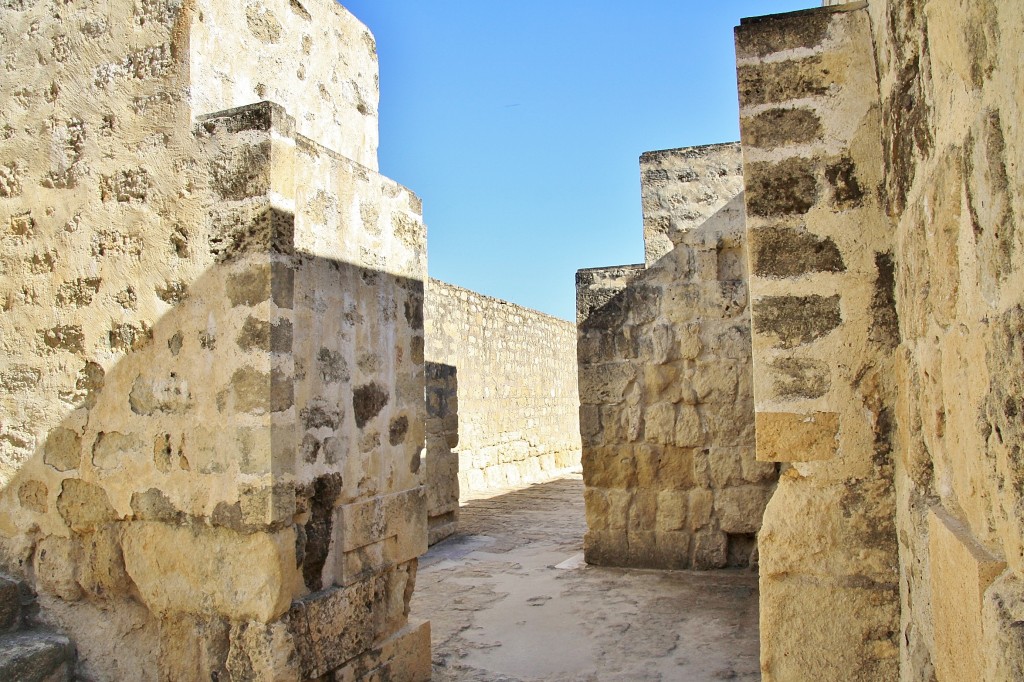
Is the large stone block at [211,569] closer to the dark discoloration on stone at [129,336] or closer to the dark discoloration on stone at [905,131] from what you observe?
the dark discoloration on stone at [129,336]

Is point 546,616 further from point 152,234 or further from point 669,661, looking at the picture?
point 152,234

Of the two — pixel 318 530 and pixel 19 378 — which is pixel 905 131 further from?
pixel 19 378

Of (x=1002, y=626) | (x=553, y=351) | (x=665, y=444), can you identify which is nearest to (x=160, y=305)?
(x=1002, y=626)

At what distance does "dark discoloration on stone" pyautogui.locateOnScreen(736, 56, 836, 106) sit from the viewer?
2064 mm

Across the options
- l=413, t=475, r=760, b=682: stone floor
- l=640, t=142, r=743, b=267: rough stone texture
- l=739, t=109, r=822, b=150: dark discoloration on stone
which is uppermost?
l=640, t=142, r=743, b=267: rough stone texture

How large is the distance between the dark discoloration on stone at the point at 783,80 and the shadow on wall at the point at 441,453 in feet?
14.8

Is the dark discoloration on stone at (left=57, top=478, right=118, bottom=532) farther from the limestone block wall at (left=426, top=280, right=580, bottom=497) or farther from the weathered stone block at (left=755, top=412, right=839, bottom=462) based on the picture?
the limestone block wall at (left=426, top=280, right=580, bottom=497)

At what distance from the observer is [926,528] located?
1539 millimetres

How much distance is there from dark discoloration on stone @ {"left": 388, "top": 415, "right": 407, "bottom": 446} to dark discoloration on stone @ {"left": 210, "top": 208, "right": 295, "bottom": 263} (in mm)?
846

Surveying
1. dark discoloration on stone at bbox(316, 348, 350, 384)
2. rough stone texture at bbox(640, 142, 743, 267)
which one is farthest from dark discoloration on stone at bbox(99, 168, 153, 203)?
rough stone texture at bbox(640, 142, 743, 267)

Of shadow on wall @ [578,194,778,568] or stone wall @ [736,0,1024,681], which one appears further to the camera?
shadow on wall @ [578,194,778,568]

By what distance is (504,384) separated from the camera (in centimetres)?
1072

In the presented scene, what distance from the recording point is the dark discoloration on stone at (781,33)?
2.07m

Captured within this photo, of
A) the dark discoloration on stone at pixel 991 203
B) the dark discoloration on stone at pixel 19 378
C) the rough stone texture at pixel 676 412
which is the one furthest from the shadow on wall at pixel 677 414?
the dark discoloration on stone at pixel 991 203
